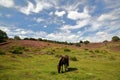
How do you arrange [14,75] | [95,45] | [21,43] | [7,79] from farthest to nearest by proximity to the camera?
[95,45] < [21,43] < [14,75] < [7,79]

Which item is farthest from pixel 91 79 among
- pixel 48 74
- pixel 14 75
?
pixel 14 75

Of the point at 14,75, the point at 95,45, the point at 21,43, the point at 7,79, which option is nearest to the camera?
the point at 7,79

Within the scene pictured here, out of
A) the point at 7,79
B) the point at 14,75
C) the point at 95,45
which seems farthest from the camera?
the point at 95,45

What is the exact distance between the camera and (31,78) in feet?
61.1

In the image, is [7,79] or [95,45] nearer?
[7,79]

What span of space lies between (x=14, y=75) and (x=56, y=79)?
5.34 metres

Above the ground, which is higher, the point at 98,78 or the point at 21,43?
the point at 21,43

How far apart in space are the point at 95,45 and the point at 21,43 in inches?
1481

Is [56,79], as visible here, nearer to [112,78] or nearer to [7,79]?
[7,79]

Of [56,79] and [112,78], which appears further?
[112,78]

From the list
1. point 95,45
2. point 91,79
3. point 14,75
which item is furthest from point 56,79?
point 95,45

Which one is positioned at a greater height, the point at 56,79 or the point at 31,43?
the point at 31,43

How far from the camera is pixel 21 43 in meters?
57.6

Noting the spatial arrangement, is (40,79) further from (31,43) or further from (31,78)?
(31,43)
